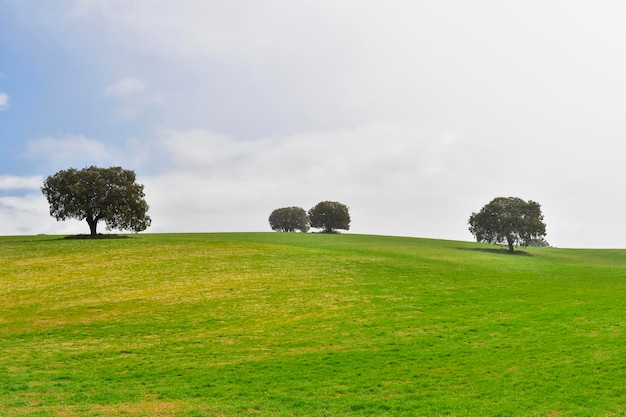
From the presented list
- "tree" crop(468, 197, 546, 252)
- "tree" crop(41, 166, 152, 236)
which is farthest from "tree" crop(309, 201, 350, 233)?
"tree" crop(41, 166, 152, 236)

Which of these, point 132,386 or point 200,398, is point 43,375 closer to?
point 132,386

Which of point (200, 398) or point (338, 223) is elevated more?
point (338, 223)

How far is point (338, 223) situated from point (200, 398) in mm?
121747

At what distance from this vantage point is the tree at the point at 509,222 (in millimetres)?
92000

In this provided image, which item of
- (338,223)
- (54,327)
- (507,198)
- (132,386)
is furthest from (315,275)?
(338,223)

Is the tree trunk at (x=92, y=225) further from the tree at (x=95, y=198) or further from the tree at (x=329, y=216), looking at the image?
the tree at (x=329, y=216)

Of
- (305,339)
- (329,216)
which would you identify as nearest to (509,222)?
(329,216)

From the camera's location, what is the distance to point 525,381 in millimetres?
21172

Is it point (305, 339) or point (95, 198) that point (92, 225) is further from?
point (305, 339)

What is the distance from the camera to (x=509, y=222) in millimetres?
92875

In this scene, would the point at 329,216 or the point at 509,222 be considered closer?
the point at 509,222

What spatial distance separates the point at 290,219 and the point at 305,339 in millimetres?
125991

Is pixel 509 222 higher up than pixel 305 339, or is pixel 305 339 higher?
pixel 509 222

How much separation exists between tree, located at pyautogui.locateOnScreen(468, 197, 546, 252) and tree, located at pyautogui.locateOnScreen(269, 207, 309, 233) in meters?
66.6
